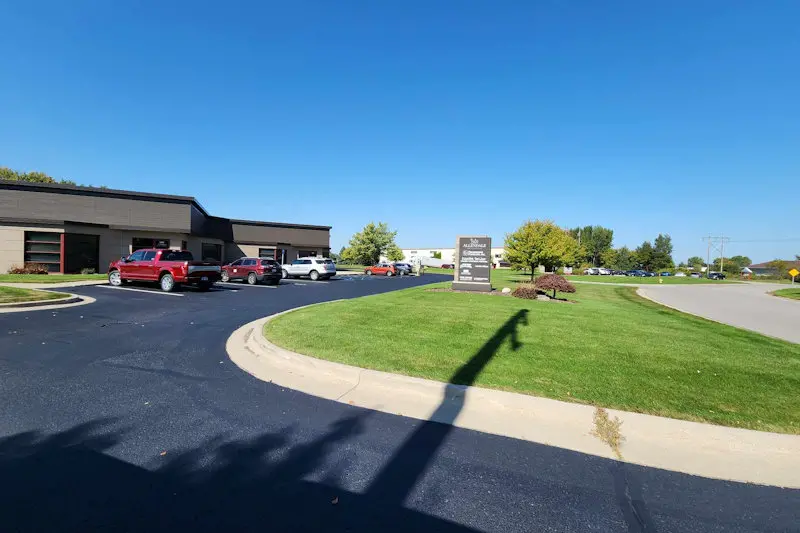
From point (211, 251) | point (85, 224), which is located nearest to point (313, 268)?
point (211, 251)

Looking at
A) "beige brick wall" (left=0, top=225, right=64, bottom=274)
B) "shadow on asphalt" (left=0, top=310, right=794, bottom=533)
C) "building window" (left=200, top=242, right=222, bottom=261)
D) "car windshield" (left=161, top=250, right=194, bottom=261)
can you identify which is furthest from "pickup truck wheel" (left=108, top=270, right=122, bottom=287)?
"shadow on asphalt" (left=0, top=310, right=794, bottom=533)

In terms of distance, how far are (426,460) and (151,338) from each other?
7.00 meters

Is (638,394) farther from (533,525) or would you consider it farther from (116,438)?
(116,438)

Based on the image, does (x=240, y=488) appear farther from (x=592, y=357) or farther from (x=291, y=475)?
(x=592, y=357)

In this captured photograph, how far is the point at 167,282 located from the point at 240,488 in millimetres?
16744

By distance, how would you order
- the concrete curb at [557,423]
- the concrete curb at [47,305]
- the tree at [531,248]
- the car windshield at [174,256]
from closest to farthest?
the concrete curb at [557,423]
the concrete curb at [47,305]
the car windshield at [174,256]
the tree at [531,248]

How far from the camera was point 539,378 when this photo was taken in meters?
5.36

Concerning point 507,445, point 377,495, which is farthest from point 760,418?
point 377,495

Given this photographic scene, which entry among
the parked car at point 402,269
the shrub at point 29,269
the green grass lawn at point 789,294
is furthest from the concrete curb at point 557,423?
the parked car at point 402,269

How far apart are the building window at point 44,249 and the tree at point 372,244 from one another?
37.1m

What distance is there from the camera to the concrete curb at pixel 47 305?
10.7 m

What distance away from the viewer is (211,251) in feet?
109

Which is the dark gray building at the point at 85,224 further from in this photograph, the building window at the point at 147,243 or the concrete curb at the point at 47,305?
the concrete curb at the point at 47,305

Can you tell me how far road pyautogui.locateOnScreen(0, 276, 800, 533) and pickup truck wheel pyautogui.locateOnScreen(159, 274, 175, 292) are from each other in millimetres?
12654
